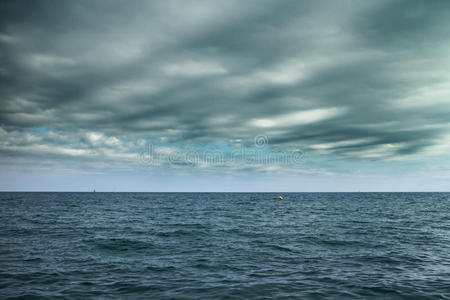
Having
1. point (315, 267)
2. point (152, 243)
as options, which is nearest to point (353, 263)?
point (315, 267)

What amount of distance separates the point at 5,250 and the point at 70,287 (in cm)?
A: 1431

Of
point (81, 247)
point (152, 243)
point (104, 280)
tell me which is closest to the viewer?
point (104, 280)

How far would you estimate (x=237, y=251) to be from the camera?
2405cm

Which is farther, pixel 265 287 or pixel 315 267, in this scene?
pixel 315 267

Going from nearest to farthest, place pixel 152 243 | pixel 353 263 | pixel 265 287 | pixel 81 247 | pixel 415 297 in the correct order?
1. pixel 415 297
2. pixel 265 287
3. pixel 353 263
4. pixel 81 247
5. pixel 152 243

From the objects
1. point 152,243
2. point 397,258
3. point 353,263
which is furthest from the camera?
point 152,243

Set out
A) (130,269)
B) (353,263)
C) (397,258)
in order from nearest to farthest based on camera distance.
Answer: (130,269) < (353,263) < (397,258)

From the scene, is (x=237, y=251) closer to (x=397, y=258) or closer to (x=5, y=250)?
(x=397, y=258)

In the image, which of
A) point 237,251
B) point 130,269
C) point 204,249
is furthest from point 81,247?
point 237,251

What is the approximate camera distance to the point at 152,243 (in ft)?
91.2

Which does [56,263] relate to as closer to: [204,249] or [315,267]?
[204,249]

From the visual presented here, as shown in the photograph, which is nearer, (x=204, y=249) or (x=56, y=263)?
(x=56, y=263)

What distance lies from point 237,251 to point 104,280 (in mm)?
11494

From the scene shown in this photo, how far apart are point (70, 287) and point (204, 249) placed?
1205cm
